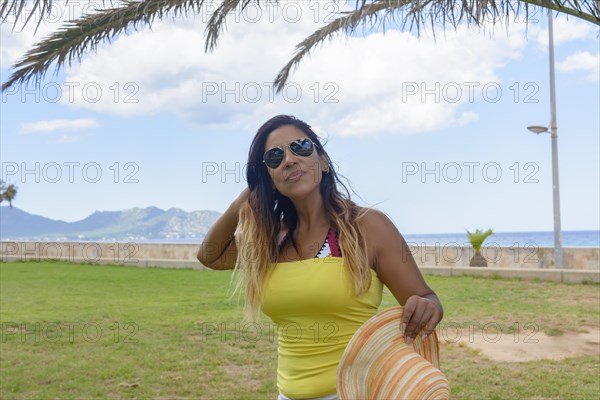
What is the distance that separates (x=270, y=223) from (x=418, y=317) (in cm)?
67

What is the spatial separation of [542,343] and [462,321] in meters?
1.41

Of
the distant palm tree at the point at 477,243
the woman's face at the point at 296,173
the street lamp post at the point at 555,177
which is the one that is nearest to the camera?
the woman's face at the point at 296,173

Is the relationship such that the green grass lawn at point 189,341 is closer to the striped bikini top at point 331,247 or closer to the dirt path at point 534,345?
the dirt path at point 534,345

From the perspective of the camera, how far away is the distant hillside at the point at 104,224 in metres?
134

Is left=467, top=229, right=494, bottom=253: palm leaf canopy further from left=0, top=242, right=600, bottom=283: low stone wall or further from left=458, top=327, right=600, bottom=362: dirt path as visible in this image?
left=458, top=327, right=600, bottom=362: dirt path

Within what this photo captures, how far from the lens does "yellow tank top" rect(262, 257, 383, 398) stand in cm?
202

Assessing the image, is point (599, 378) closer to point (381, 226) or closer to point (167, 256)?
point (381, 226)

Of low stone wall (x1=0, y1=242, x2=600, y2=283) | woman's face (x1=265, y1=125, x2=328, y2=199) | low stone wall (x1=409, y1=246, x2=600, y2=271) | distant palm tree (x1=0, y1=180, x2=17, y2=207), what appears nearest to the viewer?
woman's face (x1=265, y1=125, x2=328, y2=199)

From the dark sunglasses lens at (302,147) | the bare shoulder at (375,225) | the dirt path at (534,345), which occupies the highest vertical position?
the dark sunglasses lens at (302,147)

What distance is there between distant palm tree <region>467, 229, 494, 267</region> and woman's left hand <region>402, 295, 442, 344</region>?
14859 mm

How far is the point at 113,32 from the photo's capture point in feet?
17.7

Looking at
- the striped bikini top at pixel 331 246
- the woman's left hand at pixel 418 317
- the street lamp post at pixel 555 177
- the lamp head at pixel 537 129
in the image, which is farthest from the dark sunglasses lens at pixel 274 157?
the lamp head at pixel 537 129

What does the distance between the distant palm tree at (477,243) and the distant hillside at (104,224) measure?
106788mm

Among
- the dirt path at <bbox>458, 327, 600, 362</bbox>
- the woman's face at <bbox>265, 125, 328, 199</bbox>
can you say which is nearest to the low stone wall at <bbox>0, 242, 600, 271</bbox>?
the dirt path at <bbox>458, 327, 600, 362</bbox>
